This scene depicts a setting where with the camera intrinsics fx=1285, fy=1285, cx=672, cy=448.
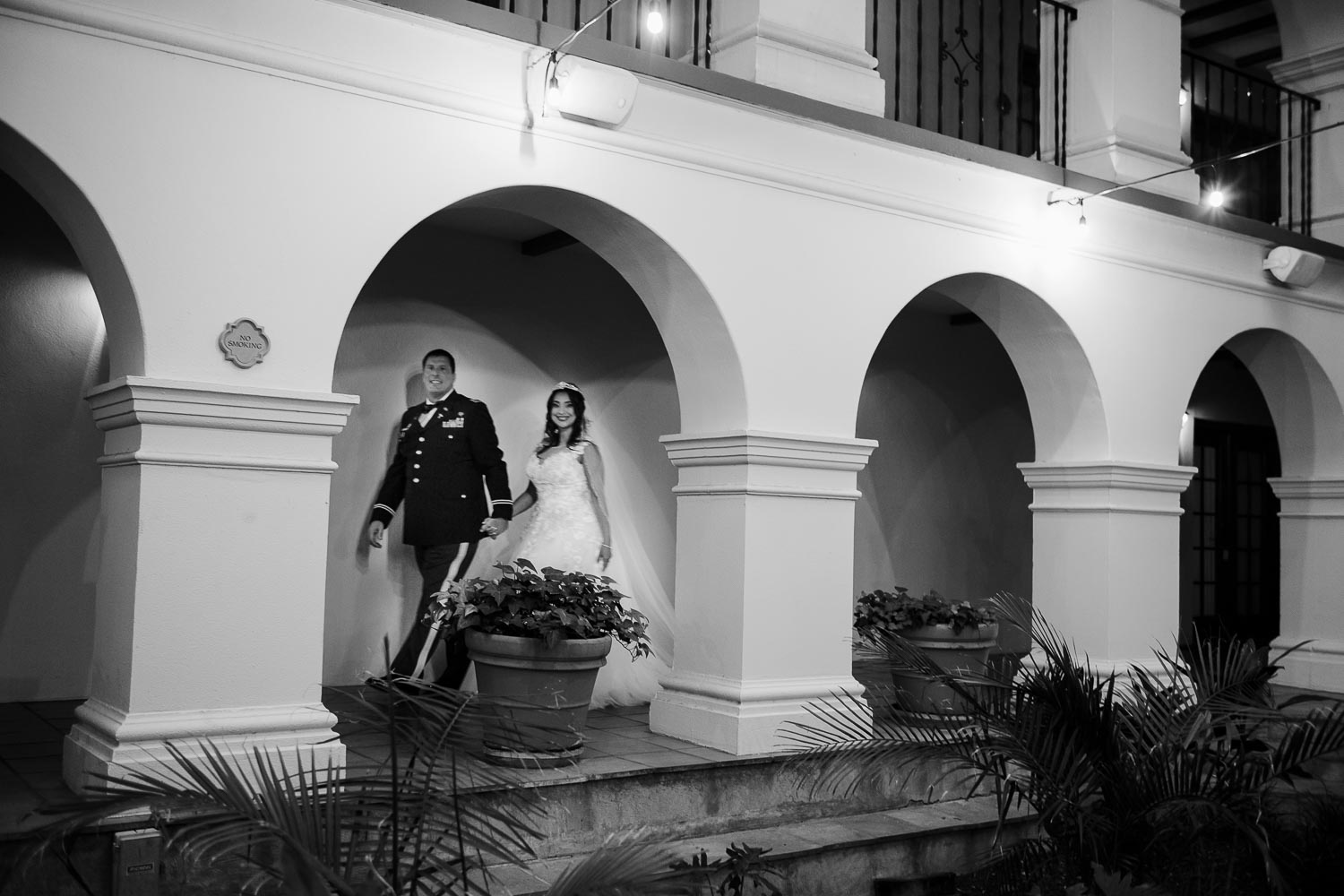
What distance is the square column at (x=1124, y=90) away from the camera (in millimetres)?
8289

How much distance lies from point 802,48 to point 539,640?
3446 millimetres

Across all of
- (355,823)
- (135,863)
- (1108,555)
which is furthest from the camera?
(1108,555)

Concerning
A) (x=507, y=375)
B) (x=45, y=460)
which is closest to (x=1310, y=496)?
(x=507, y=375)

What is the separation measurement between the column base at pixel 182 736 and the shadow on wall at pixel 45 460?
6.56ft

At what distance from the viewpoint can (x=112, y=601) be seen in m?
4.96

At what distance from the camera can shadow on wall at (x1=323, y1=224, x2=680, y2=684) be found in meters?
7.62

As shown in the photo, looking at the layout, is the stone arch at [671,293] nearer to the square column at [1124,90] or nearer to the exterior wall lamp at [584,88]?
the exterior wall lamp at [584,88]

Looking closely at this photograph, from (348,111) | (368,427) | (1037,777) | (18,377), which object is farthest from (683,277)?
(18,377)

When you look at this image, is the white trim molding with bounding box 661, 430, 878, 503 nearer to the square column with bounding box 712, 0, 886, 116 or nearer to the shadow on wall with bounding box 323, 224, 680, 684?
the shadow on wall with bounding box 323, 224, 680, 684

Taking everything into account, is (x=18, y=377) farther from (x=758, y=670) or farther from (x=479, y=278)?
(x=758, y=670)

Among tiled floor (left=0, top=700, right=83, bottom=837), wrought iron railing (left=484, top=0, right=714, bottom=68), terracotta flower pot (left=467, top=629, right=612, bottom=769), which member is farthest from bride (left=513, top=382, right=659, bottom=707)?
tiled floor (left=0, top=700, right=83, bottom=837)

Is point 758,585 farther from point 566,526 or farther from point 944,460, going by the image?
point 944,460

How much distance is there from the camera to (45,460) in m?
6.86

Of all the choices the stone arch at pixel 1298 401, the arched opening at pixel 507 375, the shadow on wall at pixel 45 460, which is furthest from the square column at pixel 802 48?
the stone arch at pixel 1298 401
